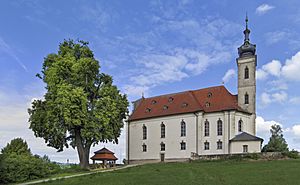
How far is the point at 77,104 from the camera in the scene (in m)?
38.7

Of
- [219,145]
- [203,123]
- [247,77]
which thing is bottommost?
[219,145]

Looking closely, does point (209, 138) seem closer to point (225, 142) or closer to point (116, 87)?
point (225, 142)

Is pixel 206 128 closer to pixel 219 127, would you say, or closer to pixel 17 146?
pixel 219 127

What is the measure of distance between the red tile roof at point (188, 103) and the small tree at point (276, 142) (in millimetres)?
7517

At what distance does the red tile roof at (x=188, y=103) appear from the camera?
47.0m

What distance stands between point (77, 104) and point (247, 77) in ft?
69.3

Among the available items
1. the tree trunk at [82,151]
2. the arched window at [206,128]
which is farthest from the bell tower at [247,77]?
the tree trunk at [82,151]

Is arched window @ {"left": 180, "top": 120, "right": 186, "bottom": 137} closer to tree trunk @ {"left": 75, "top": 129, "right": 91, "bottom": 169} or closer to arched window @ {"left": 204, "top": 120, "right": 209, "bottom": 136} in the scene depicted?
Result: arched window @ {"left": 204, "top": 120, "right": 209, "bottom": 136}

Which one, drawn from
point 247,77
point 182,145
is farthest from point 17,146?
point 247,77

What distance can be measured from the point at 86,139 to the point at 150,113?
47.0 feet

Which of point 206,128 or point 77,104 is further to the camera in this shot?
point 206,128

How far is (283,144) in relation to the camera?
179 ft

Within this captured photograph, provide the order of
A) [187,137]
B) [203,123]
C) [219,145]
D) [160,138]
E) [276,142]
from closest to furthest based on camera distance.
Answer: [219,145], [203,123], [187,137], [160,138], [276,142]

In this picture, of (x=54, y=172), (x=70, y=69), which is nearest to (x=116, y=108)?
(x=70, y=69)
